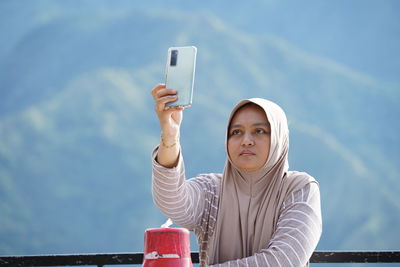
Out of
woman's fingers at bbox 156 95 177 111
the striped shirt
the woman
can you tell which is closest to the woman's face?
the woman

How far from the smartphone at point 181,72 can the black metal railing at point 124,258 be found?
643mm

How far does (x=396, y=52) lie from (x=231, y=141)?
8.54 meters

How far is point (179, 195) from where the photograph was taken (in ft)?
4.37

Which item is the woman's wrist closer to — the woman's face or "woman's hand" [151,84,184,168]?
"woman's hand" [151,84,184,168]

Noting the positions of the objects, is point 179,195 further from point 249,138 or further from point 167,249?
→ point 167,249

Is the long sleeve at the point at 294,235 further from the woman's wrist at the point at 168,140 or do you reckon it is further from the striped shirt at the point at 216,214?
the woman's wrist at the point at 168,140

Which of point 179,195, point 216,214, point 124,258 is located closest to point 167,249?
point 179,195

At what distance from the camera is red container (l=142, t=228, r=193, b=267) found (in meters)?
0.85

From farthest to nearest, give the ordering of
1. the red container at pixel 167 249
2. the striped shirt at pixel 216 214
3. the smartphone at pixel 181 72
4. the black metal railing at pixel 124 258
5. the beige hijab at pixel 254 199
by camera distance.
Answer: the black metal railing at pixel 124 258
the beige hijab at pixel 254 199
the striped shirt at pixel 216 214
the smartphone at pixel 181 72
the red container at pixel 167 249

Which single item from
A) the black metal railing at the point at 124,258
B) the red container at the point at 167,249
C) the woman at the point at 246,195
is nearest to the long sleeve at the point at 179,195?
the woman at the point at 246,195

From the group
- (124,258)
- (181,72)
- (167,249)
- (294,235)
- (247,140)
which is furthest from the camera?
(124,258)

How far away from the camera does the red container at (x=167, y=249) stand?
85 cm

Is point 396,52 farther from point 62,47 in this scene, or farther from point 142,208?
point 62,47

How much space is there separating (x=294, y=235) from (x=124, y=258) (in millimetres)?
587
